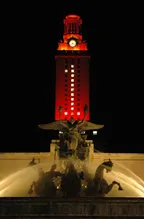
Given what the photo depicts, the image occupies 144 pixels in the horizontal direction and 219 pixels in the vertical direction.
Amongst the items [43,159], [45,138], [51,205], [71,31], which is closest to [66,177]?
[51,205]

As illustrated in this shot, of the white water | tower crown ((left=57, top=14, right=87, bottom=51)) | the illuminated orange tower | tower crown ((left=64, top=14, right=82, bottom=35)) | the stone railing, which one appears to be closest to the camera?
the stone railing

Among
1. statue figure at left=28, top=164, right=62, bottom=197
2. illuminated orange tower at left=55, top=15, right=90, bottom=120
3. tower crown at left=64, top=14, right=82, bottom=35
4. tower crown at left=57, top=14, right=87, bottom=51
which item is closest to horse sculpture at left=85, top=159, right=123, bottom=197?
statue figure at left=28, top=164, right=62, bottom=197

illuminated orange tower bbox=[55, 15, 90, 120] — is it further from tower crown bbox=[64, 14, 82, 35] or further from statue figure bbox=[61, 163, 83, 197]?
statue figure bbox=[61, 163, 83, 197]

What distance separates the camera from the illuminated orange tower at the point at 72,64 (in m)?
34.5

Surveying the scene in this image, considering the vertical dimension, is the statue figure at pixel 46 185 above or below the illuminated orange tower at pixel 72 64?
below

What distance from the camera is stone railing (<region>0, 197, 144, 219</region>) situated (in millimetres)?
9851

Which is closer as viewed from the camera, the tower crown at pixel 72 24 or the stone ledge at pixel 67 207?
the stone ledge at pixel 67 207

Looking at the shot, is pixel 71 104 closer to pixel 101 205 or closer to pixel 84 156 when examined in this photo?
pixel 84 156

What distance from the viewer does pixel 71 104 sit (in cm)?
3369

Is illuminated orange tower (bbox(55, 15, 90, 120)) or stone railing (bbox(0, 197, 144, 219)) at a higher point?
illuminated orange tower (bbox(55, 15, 90, 120))

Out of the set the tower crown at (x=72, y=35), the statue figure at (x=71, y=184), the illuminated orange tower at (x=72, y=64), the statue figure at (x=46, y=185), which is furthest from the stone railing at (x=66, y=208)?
the tower crown at (x=72, y=35)

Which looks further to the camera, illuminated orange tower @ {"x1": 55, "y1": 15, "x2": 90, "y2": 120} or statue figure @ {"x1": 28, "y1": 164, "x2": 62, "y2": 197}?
illuminated orange tower @ {"x1": 55, "y1": 15, "x2": 90, "y2": 120}

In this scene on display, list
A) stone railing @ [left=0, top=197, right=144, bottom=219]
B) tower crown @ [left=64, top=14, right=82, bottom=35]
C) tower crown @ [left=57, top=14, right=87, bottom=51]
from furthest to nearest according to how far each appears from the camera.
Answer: tower crown @ [left=64, top=14, right=82, bottom=35] < tower crown @ [left=57, top=14, right=87, bottom=51] < stone railing @ [left=0, top=197, right=144, bottom=219]

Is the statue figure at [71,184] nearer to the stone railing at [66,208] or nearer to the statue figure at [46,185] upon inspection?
the statue figure at [46,185]
